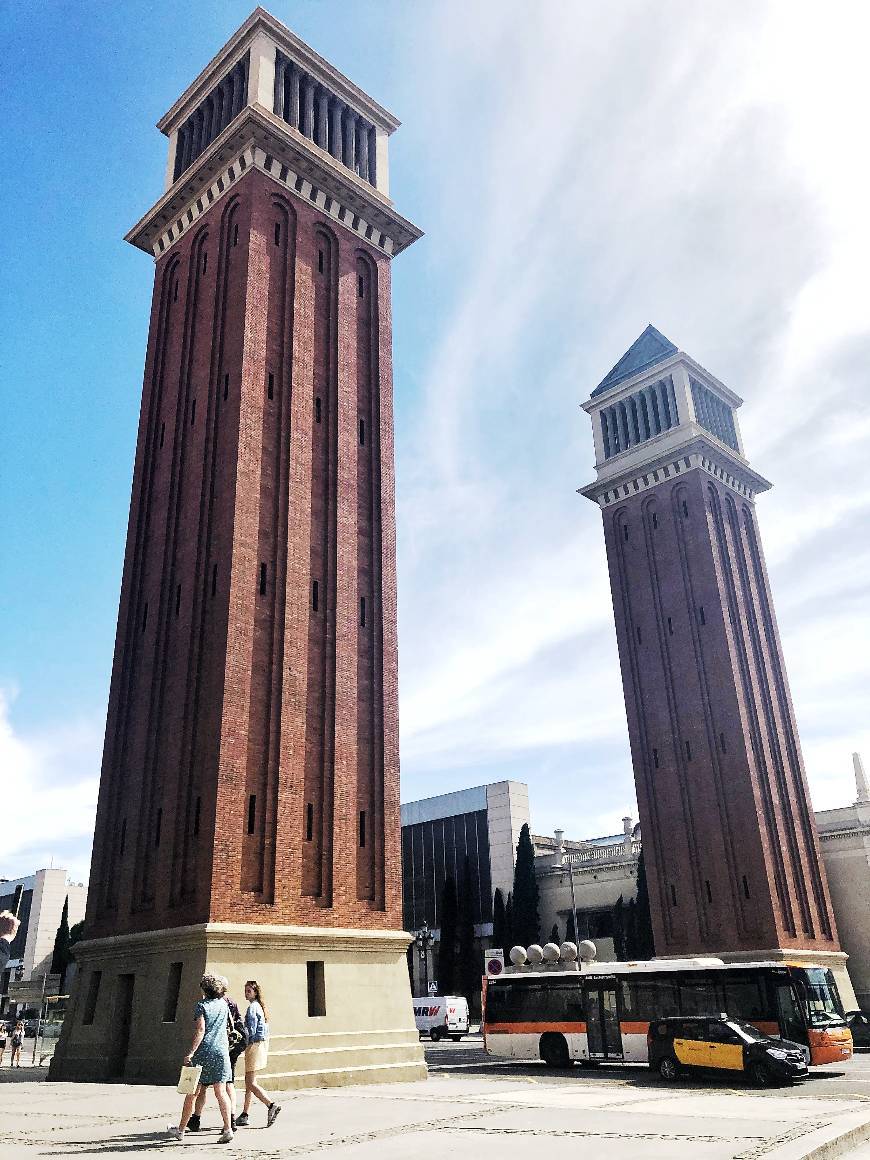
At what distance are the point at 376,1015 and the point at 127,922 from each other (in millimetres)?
7481

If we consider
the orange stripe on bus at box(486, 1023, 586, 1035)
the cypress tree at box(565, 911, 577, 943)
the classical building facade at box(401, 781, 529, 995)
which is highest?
the classical building facade at box(401, 781, 529, 995)

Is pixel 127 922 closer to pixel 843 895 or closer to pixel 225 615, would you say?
pixel 225 615

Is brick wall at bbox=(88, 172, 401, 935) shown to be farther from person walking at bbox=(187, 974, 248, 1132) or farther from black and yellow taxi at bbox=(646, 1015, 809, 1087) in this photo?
person walking at bbox=(187, 974, 248, 1132)

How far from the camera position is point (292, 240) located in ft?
112

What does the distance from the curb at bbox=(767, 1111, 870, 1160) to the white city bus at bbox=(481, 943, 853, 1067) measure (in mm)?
10624

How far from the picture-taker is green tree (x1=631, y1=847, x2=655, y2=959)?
180ft

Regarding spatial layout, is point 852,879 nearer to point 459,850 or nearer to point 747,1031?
point 459,850

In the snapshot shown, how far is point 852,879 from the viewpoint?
51.3 m

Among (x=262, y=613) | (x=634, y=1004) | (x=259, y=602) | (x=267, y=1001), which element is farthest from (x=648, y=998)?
(x=259, y=602)

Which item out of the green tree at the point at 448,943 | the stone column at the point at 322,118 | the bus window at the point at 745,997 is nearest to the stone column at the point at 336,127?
the stone column at the point at 322,118

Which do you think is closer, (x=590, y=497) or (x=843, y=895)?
(x=843, y=895)

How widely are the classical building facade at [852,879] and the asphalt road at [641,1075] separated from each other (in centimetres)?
1759

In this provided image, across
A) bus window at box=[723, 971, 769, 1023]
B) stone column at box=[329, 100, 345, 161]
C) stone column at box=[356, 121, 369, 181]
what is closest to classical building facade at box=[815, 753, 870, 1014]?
bus window at box=[723, 971, 769, 1023]

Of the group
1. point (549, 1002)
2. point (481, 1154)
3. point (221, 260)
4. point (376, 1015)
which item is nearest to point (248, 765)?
point (376, 1015)
